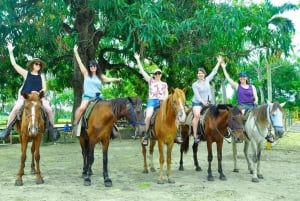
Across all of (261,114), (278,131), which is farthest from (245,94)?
(278,131)

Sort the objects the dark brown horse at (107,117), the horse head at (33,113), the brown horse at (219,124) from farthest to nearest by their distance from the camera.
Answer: the brown horse at (219,124), the dark brown horse at (107,117), the horse head at (33,113)

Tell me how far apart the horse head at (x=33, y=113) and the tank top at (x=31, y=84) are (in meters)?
0.54

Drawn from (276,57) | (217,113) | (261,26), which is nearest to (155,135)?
(217,113)

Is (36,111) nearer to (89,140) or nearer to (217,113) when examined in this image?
(89,140)

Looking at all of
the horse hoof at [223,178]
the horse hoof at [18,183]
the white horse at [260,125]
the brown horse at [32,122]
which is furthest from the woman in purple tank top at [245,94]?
the horse hoof at [18,183]

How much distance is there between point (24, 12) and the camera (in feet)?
42.5

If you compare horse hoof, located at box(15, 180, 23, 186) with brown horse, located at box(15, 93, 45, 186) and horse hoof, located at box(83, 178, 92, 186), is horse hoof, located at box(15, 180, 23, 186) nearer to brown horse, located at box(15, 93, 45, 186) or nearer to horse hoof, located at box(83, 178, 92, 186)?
brown horse, located at box(15, 93, 45, 186)

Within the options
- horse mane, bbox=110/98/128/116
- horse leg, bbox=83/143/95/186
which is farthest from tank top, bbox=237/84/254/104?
horse leg, bbox=83/143/95/186

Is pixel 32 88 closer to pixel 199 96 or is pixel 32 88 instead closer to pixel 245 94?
pixel 199 96

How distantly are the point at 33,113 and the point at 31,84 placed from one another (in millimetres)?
1053

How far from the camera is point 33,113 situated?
796 cm

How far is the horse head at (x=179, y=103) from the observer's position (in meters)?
7.70

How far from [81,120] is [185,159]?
15.5 feet

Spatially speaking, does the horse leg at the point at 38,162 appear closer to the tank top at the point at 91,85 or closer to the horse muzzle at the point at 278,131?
the tank top at the point at 91,85
